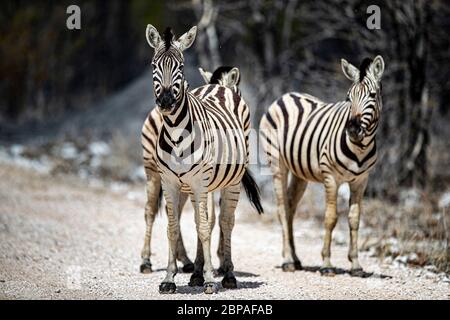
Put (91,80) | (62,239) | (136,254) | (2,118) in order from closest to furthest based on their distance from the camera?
(136,254), (62,239), (2,118), (91,80)

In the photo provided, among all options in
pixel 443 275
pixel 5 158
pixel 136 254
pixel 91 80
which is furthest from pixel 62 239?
pixel 91 80

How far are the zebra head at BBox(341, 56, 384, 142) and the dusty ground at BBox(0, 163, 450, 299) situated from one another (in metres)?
1.57

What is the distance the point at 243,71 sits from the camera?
21.1 meters

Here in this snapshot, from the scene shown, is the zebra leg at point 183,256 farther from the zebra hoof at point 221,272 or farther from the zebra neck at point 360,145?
the zebra neck at point 360,145

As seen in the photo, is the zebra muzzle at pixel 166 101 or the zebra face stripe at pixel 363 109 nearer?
the zebra muzzle at pixel 166 101

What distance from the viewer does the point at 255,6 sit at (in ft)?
56.6

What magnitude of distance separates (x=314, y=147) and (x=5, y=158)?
11260 millimetres

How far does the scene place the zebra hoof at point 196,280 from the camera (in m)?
6.82

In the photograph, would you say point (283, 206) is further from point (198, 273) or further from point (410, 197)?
point (410, 197)

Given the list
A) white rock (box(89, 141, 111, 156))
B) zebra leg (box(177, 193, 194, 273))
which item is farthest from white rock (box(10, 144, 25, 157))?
zebra leg (box(177, 193, 194, 273))

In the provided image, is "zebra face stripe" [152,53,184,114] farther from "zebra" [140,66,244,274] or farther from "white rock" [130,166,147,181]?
"white rock" [130,166,147,181]

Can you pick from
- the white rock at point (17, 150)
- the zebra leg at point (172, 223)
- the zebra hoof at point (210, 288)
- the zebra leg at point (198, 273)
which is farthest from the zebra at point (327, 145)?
the white rock at point (17, 150)

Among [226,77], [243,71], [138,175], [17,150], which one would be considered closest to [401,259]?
[226,77]
